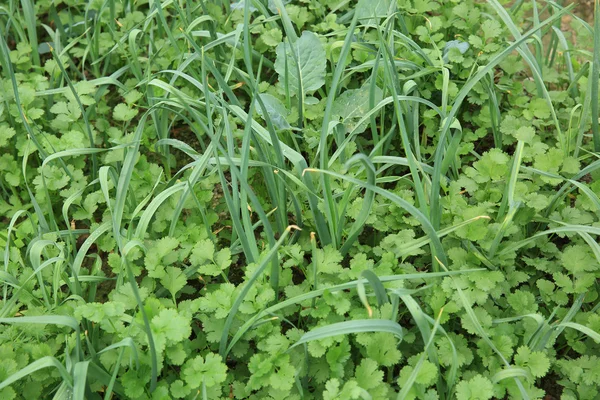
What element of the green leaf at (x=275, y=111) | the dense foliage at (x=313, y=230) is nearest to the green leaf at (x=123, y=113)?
the dense foliage at (x=313, y=230)

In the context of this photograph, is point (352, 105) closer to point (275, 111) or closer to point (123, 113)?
point (275, 111)

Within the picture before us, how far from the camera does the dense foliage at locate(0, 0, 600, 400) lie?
142 cm

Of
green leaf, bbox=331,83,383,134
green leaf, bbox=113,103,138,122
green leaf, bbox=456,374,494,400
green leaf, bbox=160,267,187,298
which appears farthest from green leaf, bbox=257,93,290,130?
green leaf, bbox=456,374,494,400

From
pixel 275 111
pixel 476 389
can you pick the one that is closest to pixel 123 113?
pixel 275 111

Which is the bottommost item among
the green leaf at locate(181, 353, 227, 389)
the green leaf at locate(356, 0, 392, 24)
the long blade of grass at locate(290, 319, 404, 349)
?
the green leaf at locate(181, 353, 227, 389)

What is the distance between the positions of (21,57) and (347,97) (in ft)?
4.34

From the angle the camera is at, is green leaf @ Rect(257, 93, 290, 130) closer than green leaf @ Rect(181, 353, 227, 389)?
No

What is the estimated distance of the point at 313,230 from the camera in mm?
1773

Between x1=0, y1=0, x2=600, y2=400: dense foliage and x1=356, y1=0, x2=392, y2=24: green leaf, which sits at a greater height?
x1=356, y1=0, x2=392, y2=24: green leaf

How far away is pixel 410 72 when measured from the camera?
213 centimetres

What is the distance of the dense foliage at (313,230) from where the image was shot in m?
1.42

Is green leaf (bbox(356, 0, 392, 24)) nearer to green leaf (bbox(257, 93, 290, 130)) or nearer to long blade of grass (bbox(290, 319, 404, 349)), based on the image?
green leaf (bbox(257, 93, 290, 130))

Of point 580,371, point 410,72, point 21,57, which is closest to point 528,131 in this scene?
point 410,72

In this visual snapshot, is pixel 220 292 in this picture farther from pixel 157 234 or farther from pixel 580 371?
pixel 580 371
